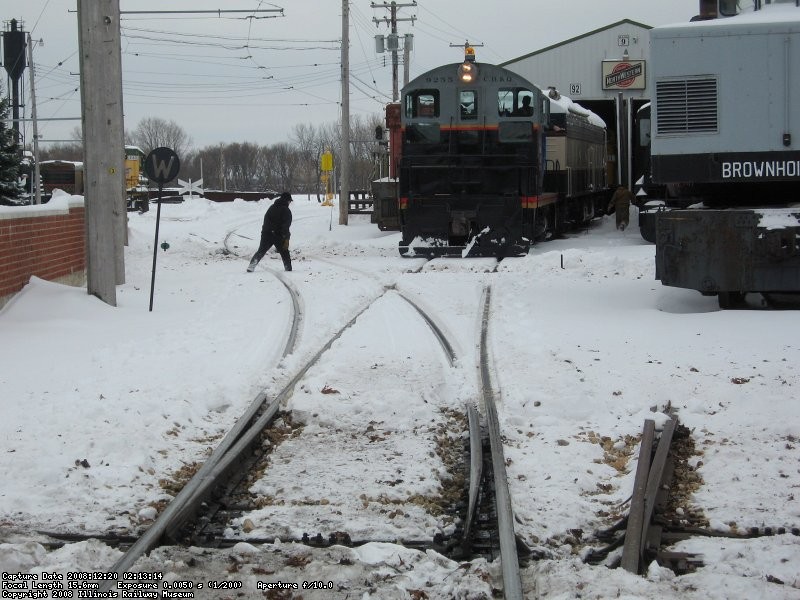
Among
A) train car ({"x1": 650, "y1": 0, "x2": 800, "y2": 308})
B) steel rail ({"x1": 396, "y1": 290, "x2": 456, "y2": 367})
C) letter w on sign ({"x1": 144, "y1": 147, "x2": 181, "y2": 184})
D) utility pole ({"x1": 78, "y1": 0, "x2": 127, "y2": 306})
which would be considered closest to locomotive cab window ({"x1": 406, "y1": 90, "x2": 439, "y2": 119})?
steel rail ({"x1": 396, "y1": 290, "x2": 456, "y2": 367})

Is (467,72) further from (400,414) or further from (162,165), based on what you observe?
(400,414)

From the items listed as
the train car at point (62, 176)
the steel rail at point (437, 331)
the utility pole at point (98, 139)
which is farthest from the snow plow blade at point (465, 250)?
the train car at point (62, 176)

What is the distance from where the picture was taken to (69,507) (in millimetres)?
5582

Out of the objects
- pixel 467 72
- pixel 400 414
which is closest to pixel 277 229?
pixel 467 72

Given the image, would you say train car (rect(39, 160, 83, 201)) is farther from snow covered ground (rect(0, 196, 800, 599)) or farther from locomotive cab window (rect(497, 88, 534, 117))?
snow covered ground (rect(0, 196, 800, 599))

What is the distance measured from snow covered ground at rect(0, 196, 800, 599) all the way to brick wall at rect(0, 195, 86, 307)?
34 centimetres

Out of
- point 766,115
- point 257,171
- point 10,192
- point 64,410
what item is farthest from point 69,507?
point 257,171

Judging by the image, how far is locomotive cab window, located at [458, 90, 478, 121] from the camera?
21562 mm

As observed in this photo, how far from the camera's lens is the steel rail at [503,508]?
14.0 feet

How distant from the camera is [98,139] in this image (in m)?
14.0

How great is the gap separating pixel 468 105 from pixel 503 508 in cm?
1724

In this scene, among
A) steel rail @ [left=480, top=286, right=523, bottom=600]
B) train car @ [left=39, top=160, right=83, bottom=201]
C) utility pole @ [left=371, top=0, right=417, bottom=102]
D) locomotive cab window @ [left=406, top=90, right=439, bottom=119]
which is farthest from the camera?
train car @ [left=39, top=160, right=83, bottom=201]

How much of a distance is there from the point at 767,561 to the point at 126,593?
278 cm

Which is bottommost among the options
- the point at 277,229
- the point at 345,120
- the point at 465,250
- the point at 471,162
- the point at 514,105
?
the point at 465,250
